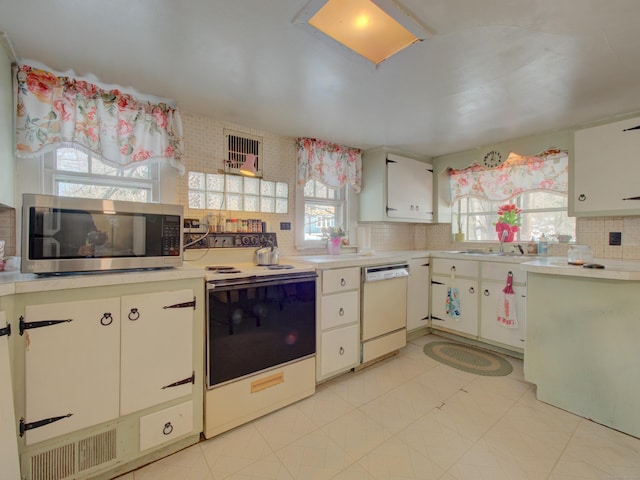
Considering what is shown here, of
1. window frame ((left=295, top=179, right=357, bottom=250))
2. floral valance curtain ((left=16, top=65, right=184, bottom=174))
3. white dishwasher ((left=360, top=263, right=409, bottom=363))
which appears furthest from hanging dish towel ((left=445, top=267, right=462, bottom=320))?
floral valance curtain ((left=16, top=65, right=184, bottom=174))

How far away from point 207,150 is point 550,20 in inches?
88.2

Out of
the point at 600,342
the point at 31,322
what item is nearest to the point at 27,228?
the point at 31,322

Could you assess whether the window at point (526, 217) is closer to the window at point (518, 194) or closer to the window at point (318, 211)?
the window at point (518, 194)

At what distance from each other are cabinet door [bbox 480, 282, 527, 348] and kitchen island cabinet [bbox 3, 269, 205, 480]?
8.51ft

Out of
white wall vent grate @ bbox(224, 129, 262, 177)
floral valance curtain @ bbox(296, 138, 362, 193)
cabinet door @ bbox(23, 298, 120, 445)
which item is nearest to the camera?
cabinet door @ bbox(23, 298, 120, 445)

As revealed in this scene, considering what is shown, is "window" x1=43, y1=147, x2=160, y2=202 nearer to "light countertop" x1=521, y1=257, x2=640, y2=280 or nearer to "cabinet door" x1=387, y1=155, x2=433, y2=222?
"cabinet door" x1=387, y1=155, x2=433, y2=222

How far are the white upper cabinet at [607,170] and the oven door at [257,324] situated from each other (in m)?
2.35

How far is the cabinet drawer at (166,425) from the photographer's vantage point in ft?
4.91

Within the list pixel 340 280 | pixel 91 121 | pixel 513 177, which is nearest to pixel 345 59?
pixel 340 280

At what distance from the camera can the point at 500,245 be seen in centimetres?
318

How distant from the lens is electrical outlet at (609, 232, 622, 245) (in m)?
2.54

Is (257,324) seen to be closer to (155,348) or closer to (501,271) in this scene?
(155,348)

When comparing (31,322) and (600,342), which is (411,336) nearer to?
(600,342)

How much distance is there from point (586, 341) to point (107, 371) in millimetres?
2760
